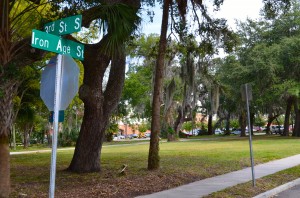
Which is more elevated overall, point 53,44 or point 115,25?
point 115,25

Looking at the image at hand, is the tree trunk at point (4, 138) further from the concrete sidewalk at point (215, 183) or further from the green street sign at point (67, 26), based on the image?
the concrete sidewalk at point (215, 183)

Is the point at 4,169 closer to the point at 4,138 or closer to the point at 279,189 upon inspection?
the point at 4,138

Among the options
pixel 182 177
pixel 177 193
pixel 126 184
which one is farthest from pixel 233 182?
pixel 126 184

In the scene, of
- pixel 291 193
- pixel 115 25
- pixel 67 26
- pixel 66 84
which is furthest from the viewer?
pixel 291 193

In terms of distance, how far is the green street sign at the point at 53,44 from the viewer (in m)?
4.77

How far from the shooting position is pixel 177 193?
29.5 feet

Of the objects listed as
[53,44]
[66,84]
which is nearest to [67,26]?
[53,44]

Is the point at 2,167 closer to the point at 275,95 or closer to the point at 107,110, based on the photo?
the point at 107,110

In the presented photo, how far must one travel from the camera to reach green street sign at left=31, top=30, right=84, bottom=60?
4.77 m

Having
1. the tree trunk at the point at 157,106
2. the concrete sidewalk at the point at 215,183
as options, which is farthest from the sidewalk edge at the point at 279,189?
the tree trunk at the point at 157,106

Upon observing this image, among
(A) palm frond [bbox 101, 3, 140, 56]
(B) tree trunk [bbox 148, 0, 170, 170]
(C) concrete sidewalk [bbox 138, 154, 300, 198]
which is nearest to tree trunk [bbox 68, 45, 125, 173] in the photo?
(B) tree trunk [bbox 148, 0, 170, 170]

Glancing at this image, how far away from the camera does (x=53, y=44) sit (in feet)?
16.2

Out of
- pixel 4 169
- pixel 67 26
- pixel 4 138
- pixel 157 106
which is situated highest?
pixel 67 26

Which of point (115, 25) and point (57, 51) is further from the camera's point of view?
point (115, 25)
